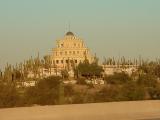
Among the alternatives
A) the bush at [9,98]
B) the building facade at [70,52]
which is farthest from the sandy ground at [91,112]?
the building facade at [70,52]

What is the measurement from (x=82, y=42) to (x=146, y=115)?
136m

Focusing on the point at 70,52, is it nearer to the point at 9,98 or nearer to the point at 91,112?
the point at 9,98

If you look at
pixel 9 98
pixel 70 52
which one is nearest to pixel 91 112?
pixel 9 98

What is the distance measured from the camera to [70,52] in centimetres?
15550

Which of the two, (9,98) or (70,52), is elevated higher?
(70,52)

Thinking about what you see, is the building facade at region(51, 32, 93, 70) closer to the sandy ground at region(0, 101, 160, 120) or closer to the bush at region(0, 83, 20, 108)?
the bush at region(0, 83, 20, 108)

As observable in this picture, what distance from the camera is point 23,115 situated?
1767cm

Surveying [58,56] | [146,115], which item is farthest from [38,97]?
[58,56]

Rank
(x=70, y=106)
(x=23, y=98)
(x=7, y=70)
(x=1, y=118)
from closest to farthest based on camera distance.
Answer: (x=1, y=118), (x=70, y=106), (x=23, y=98), (x=7, y=70)

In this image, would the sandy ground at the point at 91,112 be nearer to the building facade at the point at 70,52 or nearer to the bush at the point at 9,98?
the bush at the point at 9,98

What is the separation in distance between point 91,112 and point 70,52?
13605cm

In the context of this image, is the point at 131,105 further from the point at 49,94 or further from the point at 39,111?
the point at 49,94

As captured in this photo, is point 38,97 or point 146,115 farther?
point 38,97

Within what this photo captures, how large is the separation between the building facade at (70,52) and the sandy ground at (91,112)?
426 ft
